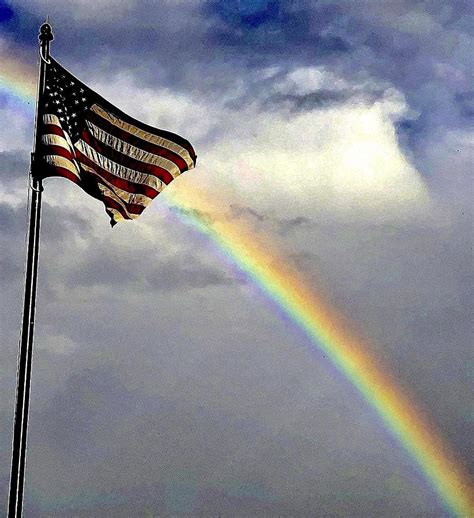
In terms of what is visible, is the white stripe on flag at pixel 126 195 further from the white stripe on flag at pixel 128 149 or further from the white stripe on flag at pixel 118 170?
the white stripe on flag at pixel 128 149

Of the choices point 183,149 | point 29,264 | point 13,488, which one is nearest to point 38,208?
point 29,264

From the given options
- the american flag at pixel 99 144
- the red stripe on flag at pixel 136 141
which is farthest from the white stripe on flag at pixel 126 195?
the red stripe on flag at pixel 136 141

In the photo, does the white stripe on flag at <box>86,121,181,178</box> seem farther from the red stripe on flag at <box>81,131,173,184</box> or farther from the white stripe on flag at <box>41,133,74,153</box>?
the white stripe on flag at <box>41,133,74,153</box>

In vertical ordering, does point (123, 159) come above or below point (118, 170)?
above

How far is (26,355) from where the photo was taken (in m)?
18.6

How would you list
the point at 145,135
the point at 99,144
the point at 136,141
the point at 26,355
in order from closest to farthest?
the point at 26,355
the point at 99,144
the point at 136,141
the point at 145,135

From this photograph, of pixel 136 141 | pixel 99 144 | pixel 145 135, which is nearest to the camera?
pixel 99 144

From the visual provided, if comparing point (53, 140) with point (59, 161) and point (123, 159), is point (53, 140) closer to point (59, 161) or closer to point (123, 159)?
point (59, 161)

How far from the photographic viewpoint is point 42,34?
20.5 meters

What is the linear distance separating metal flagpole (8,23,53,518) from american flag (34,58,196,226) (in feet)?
1.70

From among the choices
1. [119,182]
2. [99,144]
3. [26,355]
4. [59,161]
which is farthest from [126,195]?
[26,355]

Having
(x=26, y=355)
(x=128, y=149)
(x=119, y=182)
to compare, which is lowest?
(x=26, y=355)

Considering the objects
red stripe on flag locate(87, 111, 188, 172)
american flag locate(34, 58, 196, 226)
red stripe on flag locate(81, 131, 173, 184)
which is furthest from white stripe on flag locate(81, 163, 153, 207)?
red stripe on flag locate(87, 111, 188, 172)

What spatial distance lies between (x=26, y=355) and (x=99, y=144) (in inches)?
200
